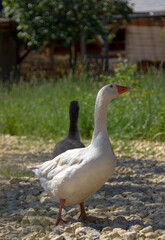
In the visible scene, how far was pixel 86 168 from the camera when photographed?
3.17 m

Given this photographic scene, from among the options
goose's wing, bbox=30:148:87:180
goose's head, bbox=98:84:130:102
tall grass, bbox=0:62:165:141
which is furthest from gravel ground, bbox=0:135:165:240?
tall grass, bbox=0:62:165:141

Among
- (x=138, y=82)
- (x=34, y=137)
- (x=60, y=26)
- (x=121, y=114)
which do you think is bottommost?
(x=34, y=137)

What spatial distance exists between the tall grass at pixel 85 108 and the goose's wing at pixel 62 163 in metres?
4.08

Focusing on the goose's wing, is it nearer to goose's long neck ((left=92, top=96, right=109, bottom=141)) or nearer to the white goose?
the white goose

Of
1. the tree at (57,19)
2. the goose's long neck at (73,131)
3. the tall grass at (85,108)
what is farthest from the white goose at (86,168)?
the tree at (57,19)

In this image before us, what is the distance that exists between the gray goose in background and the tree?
10225 millimetres

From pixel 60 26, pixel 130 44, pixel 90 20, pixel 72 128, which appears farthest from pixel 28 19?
pixel 72 128

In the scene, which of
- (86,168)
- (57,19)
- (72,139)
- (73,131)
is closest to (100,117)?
(86,168)

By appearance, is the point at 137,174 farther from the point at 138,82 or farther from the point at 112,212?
the point at 138,82

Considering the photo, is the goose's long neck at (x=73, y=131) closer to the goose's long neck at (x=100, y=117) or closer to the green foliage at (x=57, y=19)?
the goose's long neck at (x=100, y=117)

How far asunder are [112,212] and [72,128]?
162 cm

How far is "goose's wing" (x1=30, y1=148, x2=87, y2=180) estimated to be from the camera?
11.0 feet

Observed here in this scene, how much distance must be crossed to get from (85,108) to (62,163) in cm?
489

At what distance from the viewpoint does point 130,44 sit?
19.8 metres
